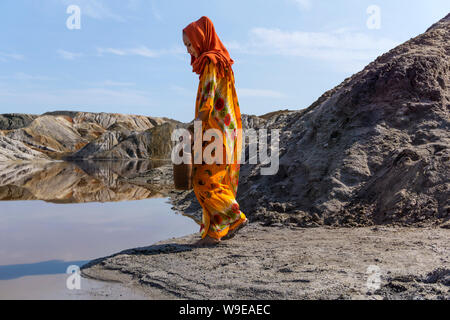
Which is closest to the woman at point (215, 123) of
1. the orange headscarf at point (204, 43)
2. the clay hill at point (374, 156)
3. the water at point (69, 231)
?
the orange headscarf at point (204, 43)

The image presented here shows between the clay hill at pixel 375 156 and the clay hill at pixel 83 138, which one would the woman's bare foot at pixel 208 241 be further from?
the clay hill at pixel 83 138

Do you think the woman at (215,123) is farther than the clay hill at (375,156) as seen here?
No

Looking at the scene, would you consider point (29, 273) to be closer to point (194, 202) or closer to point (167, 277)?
point (167, 277)

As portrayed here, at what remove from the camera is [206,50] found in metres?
4.17

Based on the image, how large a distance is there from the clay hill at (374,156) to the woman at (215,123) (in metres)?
1.38

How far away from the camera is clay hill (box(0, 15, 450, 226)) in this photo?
4867mm

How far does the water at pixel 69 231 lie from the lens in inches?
130

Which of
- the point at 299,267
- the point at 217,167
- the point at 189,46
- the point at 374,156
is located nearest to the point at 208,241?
the point at 217,167

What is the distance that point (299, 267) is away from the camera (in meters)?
3.16

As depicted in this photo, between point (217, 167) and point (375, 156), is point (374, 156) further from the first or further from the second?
point (217, 167)

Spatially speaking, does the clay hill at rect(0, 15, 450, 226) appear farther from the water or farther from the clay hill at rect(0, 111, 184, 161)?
the clay hill at rect(0, 111, 184, 161)

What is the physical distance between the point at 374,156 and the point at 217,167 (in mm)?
2577
